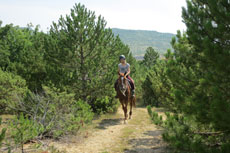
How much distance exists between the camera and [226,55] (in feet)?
10.9

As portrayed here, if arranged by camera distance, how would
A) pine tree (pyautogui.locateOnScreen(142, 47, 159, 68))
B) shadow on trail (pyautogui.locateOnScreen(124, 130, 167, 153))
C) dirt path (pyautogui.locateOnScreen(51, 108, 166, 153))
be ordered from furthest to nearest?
pine tree (pyautogui.locateOnScreen(142, 47, 159, 68)) < dirt path (pyautogui.locateOnScreen(51, 108, 166, 153)) < shadow on trail (pyautogui.locateOnScreen(124, 130, 167, 153))

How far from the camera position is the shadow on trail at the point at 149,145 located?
608 cm

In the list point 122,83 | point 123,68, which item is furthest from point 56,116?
point 123,68

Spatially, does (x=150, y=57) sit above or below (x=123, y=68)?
above

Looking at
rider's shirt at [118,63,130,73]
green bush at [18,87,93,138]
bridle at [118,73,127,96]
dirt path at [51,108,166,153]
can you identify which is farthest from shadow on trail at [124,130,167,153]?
rider's shirt at [118,63,130,73]

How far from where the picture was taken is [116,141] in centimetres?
712

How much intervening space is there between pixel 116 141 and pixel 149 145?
1247 mm

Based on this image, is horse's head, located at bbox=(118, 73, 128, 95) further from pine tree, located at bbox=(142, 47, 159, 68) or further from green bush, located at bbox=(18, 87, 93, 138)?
pine tree, located at bbox=(142, 47, 159, 68)

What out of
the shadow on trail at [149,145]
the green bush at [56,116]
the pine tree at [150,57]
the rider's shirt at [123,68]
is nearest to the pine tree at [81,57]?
the rider's shirt at [123,68]

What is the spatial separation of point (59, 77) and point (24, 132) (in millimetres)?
5371

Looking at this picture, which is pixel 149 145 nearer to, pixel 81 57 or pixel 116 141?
pixel 116 141

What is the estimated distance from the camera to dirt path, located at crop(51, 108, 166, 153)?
245 inches

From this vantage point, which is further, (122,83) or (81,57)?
(81,57)

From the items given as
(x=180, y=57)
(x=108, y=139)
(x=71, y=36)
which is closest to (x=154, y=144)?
(x=108, y=139)
